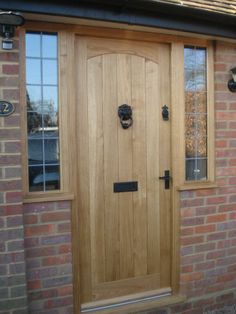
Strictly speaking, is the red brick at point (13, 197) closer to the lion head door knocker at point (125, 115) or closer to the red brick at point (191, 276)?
the lion head door knocker at point (125, 115)

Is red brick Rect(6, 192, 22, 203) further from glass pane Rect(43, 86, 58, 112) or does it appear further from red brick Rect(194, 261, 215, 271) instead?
red brick Rect(194, 261, 215, 271)

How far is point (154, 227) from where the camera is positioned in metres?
3.55

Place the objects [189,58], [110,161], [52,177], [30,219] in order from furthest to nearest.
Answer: [189,58], [110,161], [52,177], [30,219]

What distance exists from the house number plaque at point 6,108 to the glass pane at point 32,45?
47 cm

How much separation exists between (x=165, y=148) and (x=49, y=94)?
121 centimetres

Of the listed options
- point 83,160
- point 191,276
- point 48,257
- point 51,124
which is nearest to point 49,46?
point 51,124

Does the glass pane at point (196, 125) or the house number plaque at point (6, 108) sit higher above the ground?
the house number plaque at point (6, 108)

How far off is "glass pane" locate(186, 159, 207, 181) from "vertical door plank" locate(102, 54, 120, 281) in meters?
0.75

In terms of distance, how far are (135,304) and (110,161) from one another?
136 cm

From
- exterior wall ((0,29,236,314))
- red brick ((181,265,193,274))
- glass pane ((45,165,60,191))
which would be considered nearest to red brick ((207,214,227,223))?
exterior wall ((0,29,236,314))

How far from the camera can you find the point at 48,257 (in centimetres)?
311

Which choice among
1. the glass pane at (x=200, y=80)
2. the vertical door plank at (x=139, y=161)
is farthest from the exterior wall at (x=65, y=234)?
the vertical door plank at (x=139, y=161)

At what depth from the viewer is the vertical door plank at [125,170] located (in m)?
3.37

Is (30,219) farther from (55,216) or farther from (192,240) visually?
(192,240)
